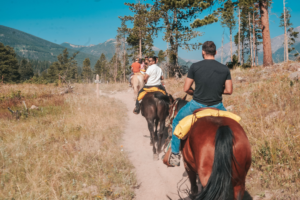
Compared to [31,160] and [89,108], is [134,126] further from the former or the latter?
[31,160]

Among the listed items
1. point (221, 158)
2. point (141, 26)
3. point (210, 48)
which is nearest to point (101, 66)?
point (141, 26)

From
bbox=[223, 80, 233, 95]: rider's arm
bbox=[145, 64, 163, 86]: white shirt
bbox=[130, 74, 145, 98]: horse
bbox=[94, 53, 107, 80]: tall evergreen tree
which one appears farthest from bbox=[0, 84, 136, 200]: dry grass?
bbox=[94, 53, 107, 80]: tall evergreen tree

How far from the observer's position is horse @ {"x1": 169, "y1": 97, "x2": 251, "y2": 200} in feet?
6.77

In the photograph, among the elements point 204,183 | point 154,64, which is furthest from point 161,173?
point 154,64

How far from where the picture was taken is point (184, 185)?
4.35 metres

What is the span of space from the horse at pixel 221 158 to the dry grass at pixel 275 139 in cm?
157

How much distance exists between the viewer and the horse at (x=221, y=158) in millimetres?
2064

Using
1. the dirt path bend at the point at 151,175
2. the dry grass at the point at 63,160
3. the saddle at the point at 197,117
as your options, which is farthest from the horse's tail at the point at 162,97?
the saddle at the point at 197,117

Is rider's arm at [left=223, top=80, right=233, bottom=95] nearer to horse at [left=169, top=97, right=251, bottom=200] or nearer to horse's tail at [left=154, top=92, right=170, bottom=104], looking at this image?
horse at [left=169, top=97, right=251, bottom=200]

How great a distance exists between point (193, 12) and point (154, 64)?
492 inches

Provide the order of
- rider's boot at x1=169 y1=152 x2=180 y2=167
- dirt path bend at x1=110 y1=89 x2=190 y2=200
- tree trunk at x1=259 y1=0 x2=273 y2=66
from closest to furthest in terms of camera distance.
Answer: rider's boot at x1=169 y1=152 x2=180 y2=167
dirt path bend at x1=110 y1=89 x2=190 y2=200
tree trunk at x1=259 y1=0 x2=273 y2=66

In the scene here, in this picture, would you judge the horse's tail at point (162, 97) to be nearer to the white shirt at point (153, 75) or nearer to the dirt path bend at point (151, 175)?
the white shirt at point (153, 75)

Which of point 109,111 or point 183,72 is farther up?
point 183,72

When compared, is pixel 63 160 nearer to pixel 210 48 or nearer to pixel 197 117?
pixel 197 117
